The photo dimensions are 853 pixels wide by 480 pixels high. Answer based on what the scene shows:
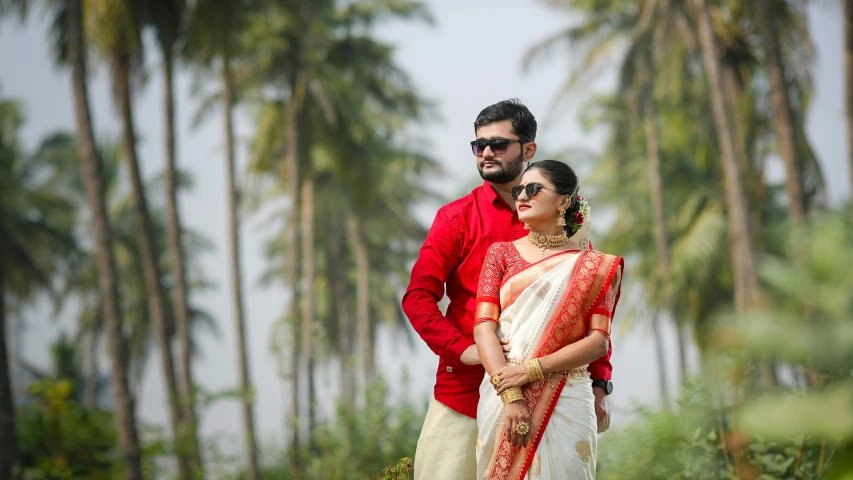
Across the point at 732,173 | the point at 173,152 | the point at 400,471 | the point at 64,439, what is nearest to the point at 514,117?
the point at 400,471

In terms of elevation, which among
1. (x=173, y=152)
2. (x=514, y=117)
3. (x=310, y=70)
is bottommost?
(x=514, y=117)

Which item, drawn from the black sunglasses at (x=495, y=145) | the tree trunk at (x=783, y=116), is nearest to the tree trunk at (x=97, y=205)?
the tree trunk at (x=783, y=116)

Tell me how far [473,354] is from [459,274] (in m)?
0.37

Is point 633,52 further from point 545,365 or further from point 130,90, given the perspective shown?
point 545,365

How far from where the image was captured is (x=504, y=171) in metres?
3.17

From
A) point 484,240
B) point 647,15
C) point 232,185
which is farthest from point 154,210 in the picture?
point 484,240

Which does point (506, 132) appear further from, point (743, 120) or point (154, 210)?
point (154, 210)

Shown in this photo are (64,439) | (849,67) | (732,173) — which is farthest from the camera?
(732,173)

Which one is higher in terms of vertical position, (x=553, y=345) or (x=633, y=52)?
(x=633, y=52)

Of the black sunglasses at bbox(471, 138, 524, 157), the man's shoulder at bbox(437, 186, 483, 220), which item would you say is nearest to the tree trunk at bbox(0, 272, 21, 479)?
the man's shoulder at bbox(437, 186, 483, 220)

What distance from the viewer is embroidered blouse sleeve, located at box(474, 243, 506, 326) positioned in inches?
117

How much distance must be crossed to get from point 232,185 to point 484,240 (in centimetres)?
1744

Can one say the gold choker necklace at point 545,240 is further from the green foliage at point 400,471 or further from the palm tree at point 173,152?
the palm tree at point 173,152

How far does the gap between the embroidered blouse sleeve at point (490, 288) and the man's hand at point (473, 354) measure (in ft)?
0.26
